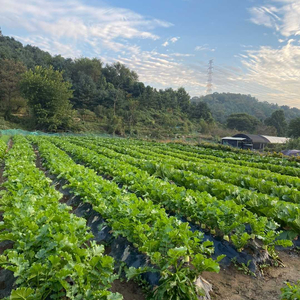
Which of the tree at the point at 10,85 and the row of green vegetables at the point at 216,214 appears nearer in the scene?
the row of green vegetables at the point at 216,214

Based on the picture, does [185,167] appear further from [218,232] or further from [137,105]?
[137,105]

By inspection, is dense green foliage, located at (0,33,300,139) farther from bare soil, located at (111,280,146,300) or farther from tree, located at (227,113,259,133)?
bare soil, located at (111,280,146,300)

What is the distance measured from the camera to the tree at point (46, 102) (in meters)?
38.3

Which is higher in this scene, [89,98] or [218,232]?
[89,98]

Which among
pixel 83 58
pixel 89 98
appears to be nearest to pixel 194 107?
pixel 89 98

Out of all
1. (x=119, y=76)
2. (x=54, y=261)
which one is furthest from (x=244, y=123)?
(x=54, y=261)

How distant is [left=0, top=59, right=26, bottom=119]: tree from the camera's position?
1689 inches

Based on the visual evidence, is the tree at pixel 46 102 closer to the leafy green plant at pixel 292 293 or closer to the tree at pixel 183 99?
the tree at pixel 183 99

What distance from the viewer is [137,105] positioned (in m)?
54.5

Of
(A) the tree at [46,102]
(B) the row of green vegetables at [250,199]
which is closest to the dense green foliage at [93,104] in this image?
(A) the tree at [46,102]

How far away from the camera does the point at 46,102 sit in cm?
3947

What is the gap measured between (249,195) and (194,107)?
61.1 metres

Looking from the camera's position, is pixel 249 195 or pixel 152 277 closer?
pixel 152 277

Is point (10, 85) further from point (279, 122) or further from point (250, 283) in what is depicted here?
point (279, 122)
